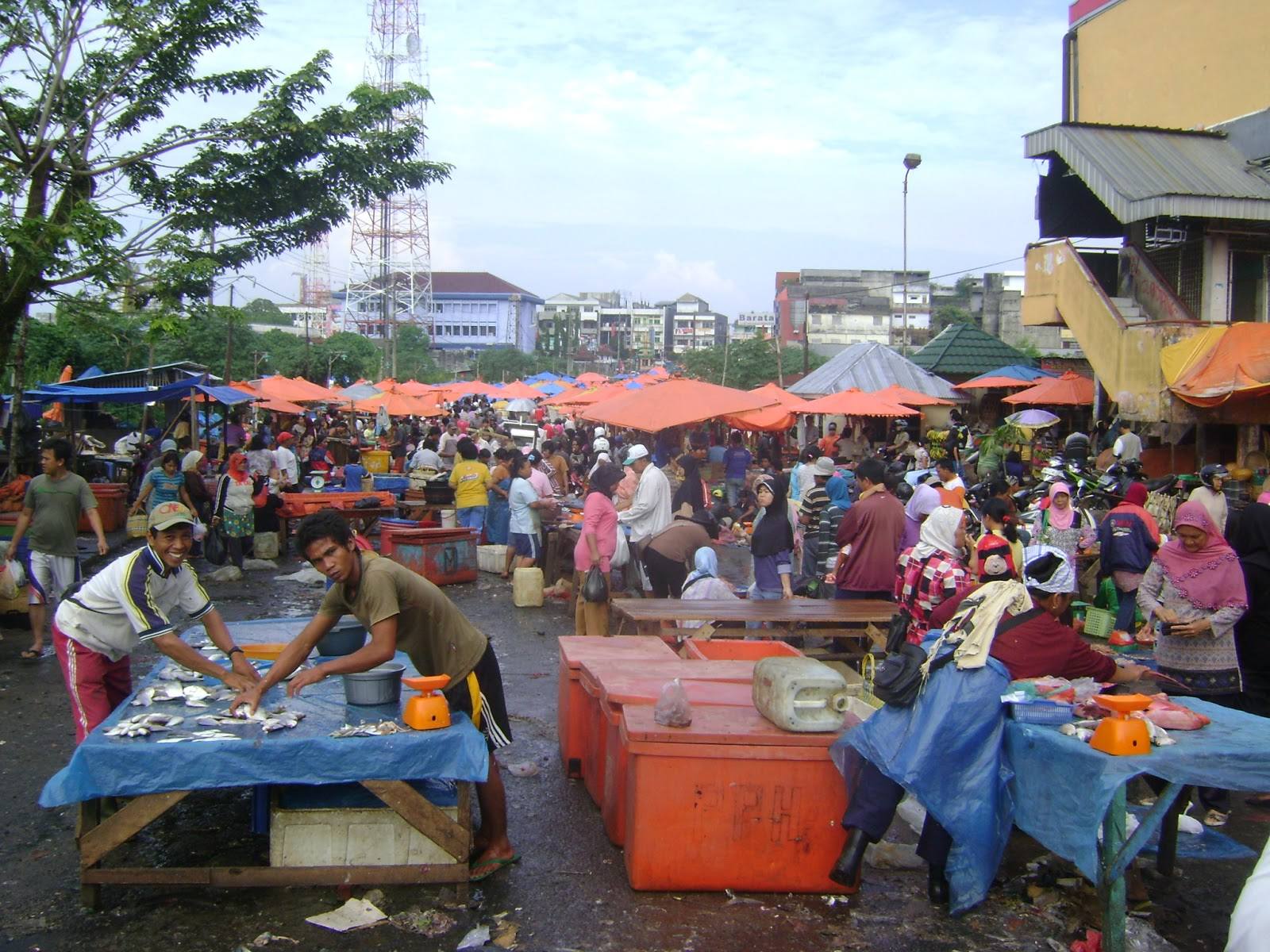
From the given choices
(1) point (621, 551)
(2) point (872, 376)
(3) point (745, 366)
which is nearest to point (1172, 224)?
(2) point (872, 376)

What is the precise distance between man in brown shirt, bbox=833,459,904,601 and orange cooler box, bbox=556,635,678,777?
2321mm

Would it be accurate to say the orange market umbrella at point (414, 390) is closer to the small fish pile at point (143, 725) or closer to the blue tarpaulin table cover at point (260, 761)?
the small fish pile at point (143, 725)

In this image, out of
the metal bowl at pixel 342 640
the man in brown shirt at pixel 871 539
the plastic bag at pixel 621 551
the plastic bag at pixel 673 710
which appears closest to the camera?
the plastic bag at pixel 673 710

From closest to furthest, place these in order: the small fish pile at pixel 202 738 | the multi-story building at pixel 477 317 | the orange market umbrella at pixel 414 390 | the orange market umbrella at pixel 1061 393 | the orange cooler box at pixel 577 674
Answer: the small fish pile at pixel 202 738 < the orange cooler box at pixel 577 674 < the orange market umbrella at pixel 1061 393 < the orange market umbrella at pixel 414 390 < the multi-story building at pixel 477 317

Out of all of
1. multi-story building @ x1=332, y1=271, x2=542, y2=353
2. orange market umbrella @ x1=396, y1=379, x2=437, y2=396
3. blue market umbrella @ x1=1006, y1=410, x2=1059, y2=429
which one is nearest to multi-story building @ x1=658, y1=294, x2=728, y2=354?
multi-story building @ x1=332, y1=271, x2=542, y2=353

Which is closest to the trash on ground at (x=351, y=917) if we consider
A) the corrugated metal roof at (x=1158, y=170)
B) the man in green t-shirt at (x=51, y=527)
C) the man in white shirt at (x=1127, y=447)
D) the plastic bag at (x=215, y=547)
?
the man in green t-shirt at (x=51, y=527)

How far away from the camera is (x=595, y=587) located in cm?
881

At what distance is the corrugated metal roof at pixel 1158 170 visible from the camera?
50.5 feet

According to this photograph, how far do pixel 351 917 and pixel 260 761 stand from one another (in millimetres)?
774

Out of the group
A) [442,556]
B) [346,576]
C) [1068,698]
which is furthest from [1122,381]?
[346,576]

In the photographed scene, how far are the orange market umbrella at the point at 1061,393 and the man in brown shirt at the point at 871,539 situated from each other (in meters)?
12.3

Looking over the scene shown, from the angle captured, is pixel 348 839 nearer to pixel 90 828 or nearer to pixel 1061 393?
pixel 90 828

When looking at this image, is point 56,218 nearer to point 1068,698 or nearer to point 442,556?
point 442,556

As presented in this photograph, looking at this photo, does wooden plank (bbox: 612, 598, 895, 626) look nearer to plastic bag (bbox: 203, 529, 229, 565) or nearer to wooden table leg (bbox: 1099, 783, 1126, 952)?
wooden table leg (bbox: 1099, 783, 1126, 952)
